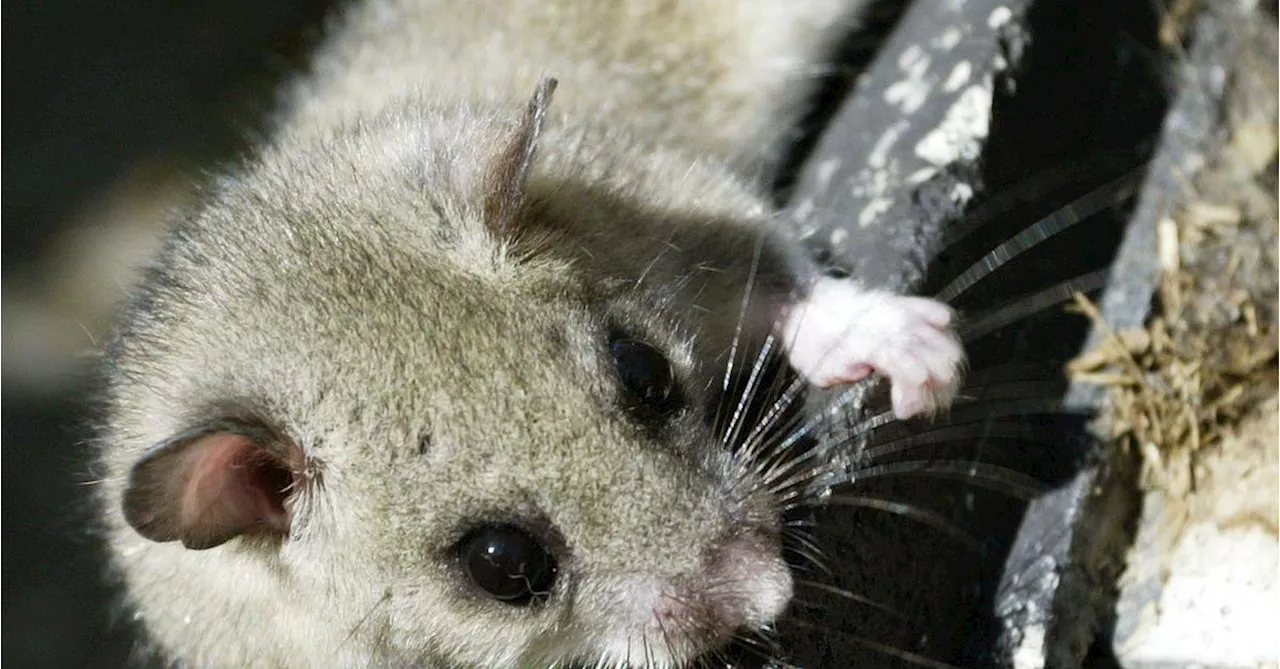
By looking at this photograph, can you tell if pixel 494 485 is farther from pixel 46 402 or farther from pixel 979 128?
pixel 46 402

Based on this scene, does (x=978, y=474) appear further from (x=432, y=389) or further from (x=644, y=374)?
(x=432, y=389)

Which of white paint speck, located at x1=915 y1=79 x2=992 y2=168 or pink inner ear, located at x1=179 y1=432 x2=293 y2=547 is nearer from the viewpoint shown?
pink inner ear, located at x1=179 y1=432 x2=293 y2=547

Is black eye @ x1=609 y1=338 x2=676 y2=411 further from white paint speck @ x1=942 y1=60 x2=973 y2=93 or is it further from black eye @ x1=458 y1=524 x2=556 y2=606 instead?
white paint speck @ x1=942 y1=60 x2=973 y2=93

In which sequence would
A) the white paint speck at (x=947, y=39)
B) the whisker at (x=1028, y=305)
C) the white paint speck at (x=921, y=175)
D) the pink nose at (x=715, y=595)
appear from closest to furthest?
the pink nose at (x=715, y=595) → the whisker at (x=1028, y=305) → the white paint speck at (x=921, y=175) → the white paint speck at (x=947, y=39)

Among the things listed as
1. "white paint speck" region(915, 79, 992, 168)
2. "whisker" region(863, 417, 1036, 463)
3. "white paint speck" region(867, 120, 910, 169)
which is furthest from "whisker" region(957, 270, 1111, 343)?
"white paint speck" region(867, 120, 910, 169)

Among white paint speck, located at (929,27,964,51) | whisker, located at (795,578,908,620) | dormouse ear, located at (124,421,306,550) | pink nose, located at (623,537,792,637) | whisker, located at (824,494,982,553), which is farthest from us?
white paint speck, located at (929,27,964,51)

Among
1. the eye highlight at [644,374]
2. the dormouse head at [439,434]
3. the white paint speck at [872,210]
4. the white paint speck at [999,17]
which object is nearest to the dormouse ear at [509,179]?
the dormouse head at [439,434]

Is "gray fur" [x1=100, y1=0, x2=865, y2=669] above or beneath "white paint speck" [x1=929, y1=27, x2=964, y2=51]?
beneath

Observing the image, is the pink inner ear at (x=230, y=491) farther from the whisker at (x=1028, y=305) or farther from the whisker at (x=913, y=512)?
the whisker at (x=1028, y=305)
